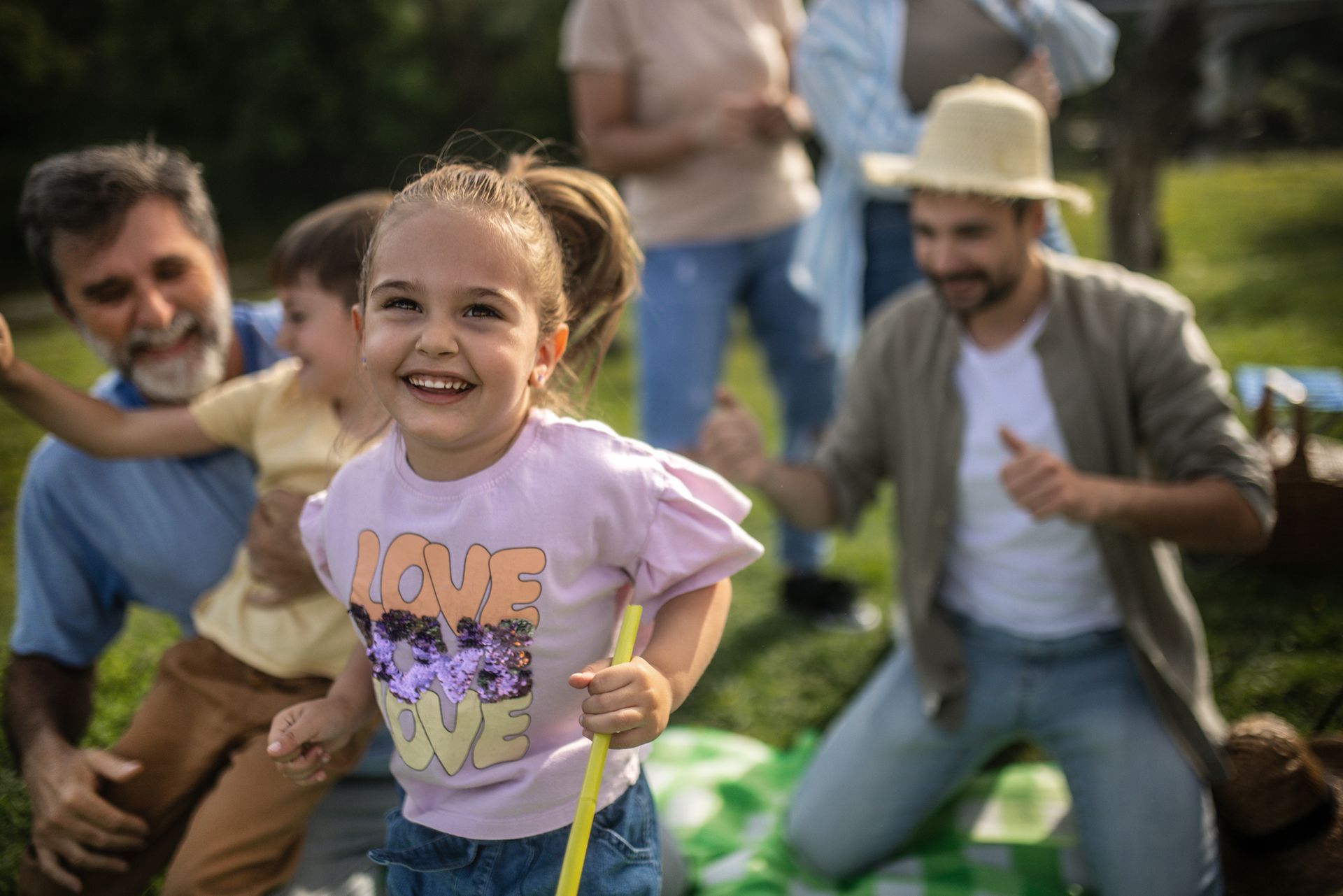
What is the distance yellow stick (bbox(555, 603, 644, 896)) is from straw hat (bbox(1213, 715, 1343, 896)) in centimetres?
142

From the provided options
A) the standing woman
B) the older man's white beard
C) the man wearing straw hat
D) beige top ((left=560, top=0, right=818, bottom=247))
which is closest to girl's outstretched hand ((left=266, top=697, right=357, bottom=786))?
the older man's white beard

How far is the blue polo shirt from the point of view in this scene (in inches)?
87.0

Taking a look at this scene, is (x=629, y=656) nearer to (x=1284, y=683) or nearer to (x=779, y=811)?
(x=779, y=811)

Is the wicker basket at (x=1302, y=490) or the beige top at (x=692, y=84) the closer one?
the wicker basket at (x=1302, y=490)

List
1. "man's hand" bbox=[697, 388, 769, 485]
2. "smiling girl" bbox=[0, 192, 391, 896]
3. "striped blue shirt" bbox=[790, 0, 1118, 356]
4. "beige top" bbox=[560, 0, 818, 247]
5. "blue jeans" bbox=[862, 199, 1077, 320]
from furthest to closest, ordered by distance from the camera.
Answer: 1. "beige top" bbox=[560, 0, 818, 247]
2. "blue jeans" bbox=[862, 199, 1077, 320]
3. "striped blue shirt" bbox=[790, 0, 1118, 356]
4. "man's hand" bbox=[697, 388, 769, 485]
5. "smiling girl" bbox=[0, 192, 391, 896]

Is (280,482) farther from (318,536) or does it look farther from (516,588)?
(516,588)

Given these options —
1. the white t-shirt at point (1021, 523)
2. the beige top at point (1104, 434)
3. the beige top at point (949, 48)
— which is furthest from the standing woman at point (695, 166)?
the white t-shirt at point (1021, 523)

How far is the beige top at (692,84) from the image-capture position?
10.9ft

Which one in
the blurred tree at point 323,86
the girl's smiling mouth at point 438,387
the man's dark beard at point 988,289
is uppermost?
the blurred tree at point 323,86

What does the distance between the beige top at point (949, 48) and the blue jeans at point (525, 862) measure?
210 cm

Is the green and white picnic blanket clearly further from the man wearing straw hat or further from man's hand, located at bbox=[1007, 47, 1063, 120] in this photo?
man's hand, located at bbox=[1007, 47, 1063, 120]

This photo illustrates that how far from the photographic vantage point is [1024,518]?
2412mm

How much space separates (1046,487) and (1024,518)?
1.38ft

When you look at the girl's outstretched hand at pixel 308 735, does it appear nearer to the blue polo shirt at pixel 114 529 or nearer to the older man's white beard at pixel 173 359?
the blue polo shirt at pixel 114 529
